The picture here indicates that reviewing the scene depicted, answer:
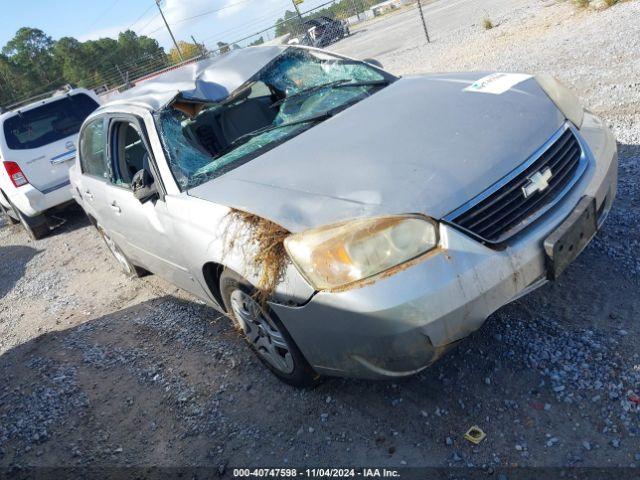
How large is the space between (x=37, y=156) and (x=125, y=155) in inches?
172

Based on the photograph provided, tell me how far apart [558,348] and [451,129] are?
1.19 metres

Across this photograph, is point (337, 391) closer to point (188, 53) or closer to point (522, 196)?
point (522, 196)

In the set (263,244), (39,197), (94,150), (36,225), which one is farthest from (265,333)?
(36,225)

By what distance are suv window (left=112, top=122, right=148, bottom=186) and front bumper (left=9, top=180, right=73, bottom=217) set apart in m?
4.11

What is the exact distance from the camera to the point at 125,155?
373 cm

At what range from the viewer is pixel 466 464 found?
208 centimetres

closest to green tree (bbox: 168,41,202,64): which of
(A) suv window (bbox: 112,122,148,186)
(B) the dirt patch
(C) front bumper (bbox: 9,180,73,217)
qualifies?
(C) front bumper (bbox: 9,180,73,217)

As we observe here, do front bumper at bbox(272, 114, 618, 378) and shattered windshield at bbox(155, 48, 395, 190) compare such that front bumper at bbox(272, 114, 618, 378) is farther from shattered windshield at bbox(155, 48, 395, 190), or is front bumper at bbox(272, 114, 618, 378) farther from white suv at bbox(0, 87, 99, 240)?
white suv at bbox(0, 87, 99, 240)

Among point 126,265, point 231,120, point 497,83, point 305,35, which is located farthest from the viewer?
point 305,35

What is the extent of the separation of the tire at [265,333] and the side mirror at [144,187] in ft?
2.47

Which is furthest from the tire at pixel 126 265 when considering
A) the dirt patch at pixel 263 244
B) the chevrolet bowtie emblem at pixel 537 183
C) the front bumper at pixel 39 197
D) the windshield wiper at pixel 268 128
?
the chevrolet bowtie emblem at pixel 537 183

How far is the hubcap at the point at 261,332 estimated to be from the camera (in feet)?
8.44

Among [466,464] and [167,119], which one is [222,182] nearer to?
[167,119]

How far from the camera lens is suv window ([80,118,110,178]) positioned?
157 inches
